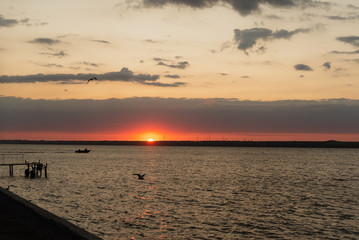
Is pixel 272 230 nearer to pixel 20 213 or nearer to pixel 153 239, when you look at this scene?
pixel 153 239

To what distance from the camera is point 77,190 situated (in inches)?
2341

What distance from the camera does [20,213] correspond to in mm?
26203

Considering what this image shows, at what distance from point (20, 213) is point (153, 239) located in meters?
9.90

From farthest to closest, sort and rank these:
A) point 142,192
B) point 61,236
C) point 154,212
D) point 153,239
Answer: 1. point 142,192
2. point 154,212
3. point 153,239
4. point 61,236

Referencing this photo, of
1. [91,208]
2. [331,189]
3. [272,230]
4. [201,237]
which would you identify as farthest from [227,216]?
[331,189]

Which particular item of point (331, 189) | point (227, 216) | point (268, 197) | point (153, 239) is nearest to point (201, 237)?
point (153, 239)

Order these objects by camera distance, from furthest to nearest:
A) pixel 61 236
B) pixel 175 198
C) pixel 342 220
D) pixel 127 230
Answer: pixel 175 198 → pixel 342 220 → pixel 127 230 → pixel 61 236

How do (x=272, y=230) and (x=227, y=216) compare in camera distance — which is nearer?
(x=272, y=230)

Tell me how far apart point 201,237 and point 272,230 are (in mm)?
7075

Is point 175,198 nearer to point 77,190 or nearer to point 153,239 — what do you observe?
point 77,190

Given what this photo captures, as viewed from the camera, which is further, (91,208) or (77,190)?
(77,190)

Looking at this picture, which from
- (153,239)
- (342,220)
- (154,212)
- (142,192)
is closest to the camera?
(153,239)

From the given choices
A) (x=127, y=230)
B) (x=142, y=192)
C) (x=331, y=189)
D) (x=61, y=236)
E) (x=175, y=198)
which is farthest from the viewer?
(x=331, y=189)

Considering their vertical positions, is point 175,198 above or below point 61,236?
below
